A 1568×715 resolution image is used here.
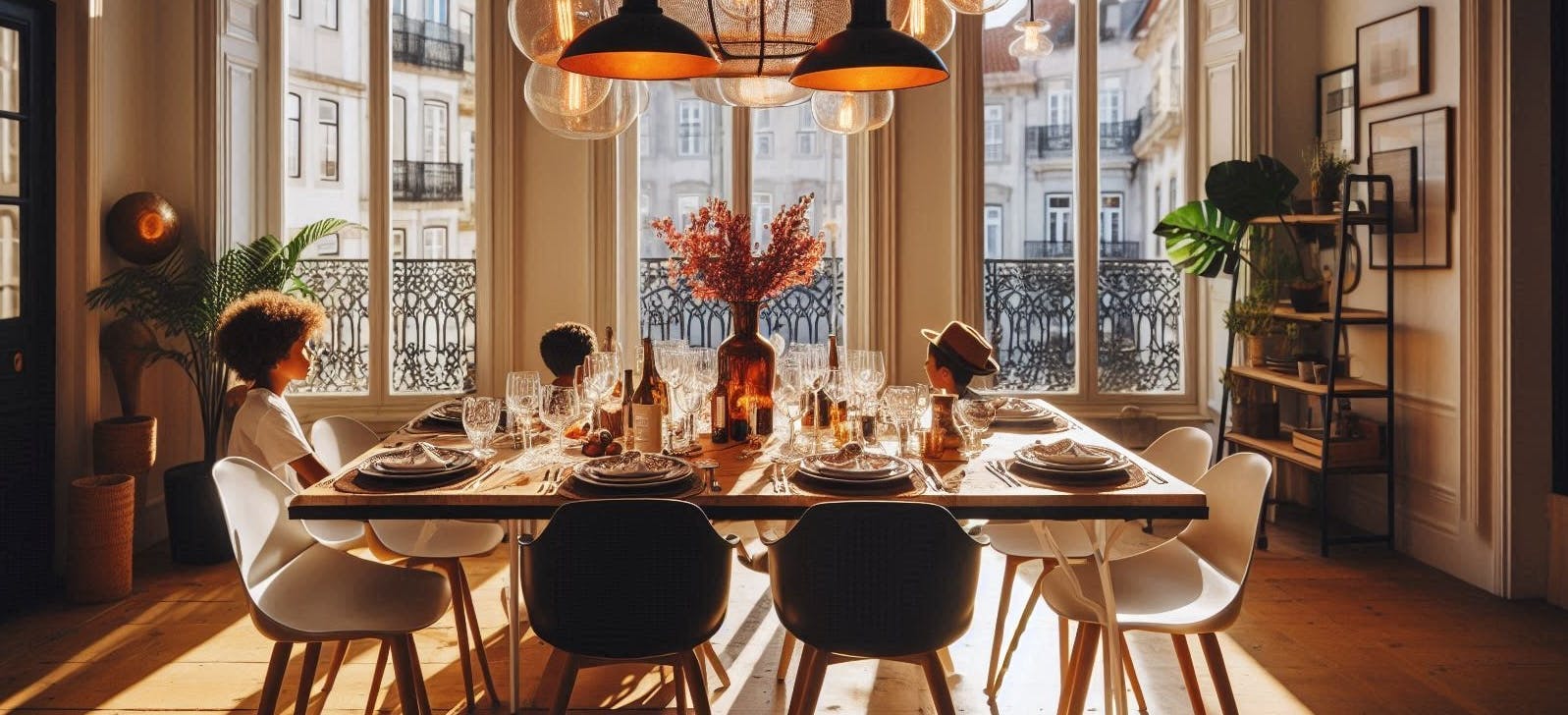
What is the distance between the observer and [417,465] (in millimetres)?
2443

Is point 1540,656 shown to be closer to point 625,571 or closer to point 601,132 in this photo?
point 625,571

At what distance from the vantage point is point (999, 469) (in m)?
2.51

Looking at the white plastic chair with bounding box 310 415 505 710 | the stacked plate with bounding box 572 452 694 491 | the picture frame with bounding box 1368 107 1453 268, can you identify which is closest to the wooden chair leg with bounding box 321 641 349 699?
the white plastic chair with bounding box 310 415 505 710

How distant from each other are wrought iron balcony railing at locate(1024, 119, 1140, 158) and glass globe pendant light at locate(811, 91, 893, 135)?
224 centimetres

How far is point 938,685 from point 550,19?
1.80 m

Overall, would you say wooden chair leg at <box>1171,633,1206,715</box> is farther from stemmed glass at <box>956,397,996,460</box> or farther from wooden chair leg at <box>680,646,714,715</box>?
wooden chair leg at <box>680,646,714,715</box>

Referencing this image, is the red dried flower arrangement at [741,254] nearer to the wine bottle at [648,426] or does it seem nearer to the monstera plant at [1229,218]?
the wine bottle at [648,426]


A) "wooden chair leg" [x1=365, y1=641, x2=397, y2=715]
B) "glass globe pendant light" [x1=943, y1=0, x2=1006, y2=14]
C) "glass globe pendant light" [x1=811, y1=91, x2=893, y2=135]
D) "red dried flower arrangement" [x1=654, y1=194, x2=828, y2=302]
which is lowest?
"wooden chair leg" [x1=365, y1=641, x2=397, y2=715]

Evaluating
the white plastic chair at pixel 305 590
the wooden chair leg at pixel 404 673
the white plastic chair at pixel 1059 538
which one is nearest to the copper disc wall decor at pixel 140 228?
the white plastic chair at pixel 305 590

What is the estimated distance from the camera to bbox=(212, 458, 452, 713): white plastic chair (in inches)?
88.5

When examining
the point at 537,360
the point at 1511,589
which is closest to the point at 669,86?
the point at 537,360

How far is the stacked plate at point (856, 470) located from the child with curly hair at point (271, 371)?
1.43m

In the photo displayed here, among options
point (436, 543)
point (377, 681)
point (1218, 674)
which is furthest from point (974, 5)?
point (377, 681)

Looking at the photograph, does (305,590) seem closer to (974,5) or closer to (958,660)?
(958,660)
